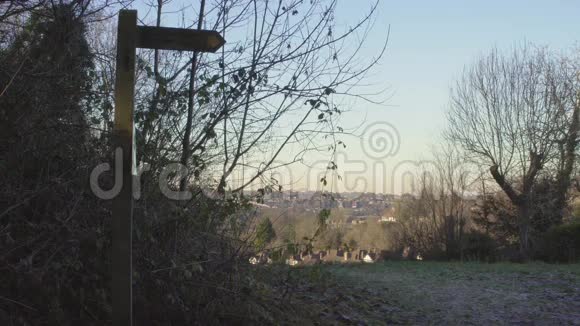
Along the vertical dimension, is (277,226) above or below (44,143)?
below

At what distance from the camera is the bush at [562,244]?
16703 millimetres

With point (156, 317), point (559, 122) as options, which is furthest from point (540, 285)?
point (559, 122)

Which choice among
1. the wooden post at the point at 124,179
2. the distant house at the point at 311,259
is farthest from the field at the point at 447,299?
the wooden post at the point at 124,179

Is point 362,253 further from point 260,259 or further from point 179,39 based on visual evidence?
point 179,39

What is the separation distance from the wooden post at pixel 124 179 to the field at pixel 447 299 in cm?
246

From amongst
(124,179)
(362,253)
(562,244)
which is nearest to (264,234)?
(124,179)

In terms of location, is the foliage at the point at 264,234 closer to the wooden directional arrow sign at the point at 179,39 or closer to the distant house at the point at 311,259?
the distant house at the point at 311,259

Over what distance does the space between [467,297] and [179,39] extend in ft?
19.6

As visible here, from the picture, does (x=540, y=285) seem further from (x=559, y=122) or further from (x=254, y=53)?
(x=559, y=122)

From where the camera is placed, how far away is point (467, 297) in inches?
318

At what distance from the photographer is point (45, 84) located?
4957mm

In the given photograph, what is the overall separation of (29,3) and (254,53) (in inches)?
91.4

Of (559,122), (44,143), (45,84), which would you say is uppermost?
(559,122)

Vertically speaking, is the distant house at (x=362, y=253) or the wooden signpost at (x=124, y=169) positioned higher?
the wooden signpost at (x=124, y=169)
